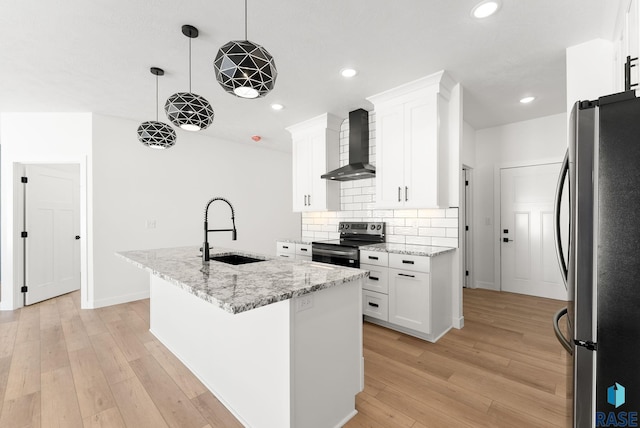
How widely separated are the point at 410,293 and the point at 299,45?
2510mm

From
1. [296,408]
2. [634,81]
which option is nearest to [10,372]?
[296,408]

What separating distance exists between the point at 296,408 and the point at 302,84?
9.64 feet

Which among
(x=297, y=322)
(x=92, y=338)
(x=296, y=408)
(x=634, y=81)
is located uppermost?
(x=634, y=81)

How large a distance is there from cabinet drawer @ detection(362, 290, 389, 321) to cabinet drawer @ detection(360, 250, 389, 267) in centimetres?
33

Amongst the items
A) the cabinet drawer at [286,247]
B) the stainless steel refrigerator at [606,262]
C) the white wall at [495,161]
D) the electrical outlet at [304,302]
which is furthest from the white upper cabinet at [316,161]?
the stainless steel refrigerator at [606,262]

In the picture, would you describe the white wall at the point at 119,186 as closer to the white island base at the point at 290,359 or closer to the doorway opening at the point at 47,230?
the doorway opening at the point at 47,230

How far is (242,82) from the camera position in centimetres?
145

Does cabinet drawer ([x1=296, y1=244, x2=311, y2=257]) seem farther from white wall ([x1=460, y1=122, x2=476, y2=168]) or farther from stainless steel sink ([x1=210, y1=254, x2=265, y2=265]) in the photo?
white wall ([x1=460, y1=122, x2=476, y2=168])

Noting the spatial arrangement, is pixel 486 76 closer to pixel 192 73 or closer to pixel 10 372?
pixel 192 73

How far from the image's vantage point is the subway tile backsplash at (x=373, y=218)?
10.9 ft

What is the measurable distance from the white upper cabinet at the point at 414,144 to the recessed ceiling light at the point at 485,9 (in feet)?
2.70

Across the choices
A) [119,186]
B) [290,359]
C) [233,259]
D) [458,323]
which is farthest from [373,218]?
[119,186]

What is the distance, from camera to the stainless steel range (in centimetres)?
336

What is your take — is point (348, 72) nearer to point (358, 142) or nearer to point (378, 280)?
point (358, 142)
